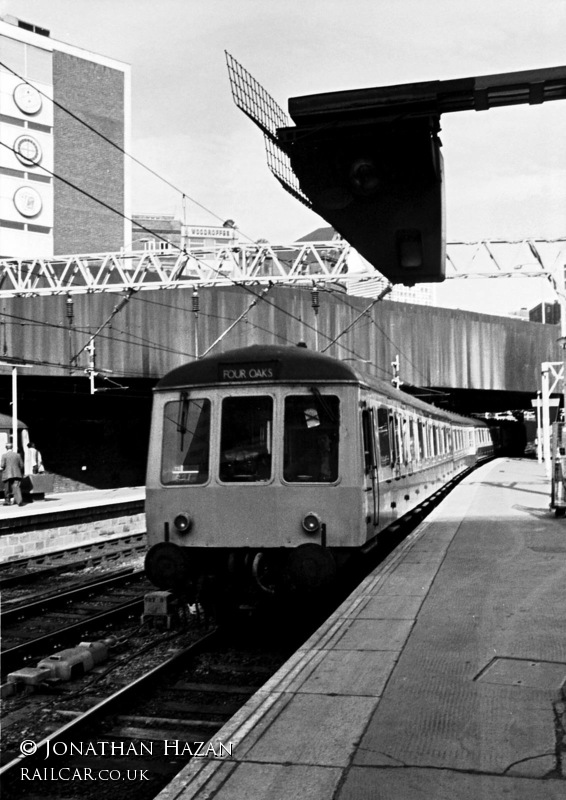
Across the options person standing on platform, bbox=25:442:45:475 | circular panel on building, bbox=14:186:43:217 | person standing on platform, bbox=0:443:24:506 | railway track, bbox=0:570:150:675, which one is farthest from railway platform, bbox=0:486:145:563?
circular panel on building, bbox=14:186:43:217

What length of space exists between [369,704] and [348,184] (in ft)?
9.41

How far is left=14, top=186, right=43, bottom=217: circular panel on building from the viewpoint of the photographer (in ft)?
170

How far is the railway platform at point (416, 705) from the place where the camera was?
382 centimetres

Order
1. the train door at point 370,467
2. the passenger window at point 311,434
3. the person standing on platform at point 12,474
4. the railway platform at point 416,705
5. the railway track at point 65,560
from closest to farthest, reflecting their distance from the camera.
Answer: the railway platform at point 416,705 < the passenger window at point 311,434 < the train door at point 370,467 < the railway track at point 65,560 < the person standing on platform at point 12,474

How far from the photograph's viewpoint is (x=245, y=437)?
28.9 ft

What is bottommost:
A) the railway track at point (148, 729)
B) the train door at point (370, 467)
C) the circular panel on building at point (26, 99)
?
the railway track at point (148, 729)

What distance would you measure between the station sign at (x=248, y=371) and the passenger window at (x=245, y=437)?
206mm

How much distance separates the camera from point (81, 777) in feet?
17.3

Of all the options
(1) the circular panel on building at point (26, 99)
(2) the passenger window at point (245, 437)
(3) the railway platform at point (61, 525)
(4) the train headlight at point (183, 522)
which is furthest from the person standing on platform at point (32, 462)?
(1) the circular panel on building at point (26, 99)

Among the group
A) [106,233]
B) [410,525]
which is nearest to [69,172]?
[106,233]

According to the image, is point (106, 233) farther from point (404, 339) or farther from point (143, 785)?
point (143, 785)

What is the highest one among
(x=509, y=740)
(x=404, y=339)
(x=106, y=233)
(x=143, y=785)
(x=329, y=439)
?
(x=106, y=233)

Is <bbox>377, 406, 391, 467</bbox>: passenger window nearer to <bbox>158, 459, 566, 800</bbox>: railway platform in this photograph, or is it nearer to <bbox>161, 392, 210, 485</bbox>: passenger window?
<bbox>158, 459, 566, 800</bbox>: railway platform

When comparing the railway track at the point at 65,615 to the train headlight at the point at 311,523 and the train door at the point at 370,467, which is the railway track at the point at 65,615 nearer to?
the train headlight at the point at 311,523
